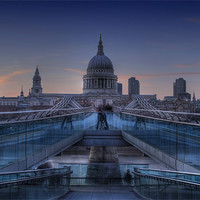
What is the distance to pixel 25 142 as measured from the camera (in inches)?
336

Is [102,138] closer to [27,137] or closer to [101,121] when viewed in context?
[101,121]

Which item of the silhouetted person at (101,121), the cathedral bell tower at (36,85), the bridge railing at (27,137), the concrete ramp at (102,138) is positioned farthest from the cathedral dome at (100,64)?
the bridge railing at (27,137)

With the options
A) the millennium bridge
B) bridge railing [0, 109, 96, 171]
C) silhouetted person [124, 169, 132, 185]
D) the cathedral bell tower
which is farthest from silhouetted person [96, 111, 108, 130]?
the cathedral bell tower

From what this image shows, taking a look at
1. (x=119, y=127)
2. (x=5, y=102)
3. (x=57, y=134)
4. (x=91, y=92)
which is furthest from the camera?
(x=5, y=102)

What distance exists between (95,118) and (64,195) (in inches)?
500

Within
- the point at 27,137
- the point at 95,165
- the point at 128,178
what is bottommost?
the point at 128,178

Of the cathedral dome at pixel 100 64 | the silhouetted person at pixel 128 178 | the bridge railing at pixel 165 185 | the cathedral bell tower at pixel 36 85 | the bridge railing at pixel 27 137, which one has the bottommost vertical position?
the silhouetted person at pixel 128 178

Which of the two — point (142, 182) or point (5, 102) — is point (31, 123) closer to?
point (142, 182)

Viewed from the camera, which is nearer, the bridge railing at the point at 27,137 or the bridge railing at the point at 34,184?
the bridge railing at the point at 34,184

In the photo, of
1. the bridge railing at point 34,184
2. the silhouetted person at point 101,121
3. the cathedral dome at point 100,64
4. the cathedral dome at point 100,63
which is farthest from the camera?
the cathedral dome at point 100,63

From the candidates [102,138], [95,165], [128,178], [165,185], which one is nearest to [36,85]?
[102,138]

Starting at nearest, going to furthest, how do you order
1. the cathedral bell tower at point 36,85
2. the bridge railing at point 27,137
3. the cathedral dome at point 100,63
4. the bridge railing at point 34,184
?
the bridge railing at point 34,184 < the bridge railing at point 27,137 < the cathedral dome at point 100,63 < the cathedral bell tower at point 36,85

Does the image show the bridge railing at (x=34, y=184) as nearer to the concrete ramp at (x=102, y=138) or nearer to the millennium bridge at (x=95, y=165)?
the millennium bridge at (x=95, y=165)

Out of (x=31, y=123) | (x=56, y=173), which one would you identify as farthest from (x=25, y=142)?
(x=56, y=173)
